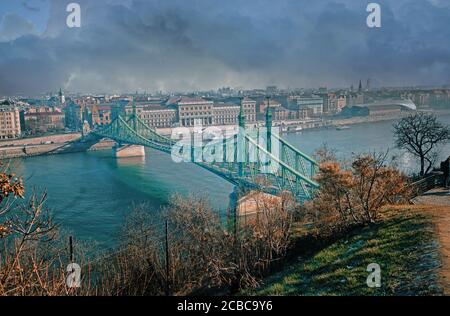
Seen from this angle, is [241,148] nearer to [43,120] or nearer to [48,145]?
[48,145]

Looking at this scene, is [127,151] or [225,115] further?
[225,115]

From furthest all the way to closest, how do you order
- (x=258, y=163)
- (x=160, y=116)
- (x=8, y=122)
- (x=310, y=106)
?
(x=310, y=106) < (x=160, y=116) < (x=8, y=122) < (x=258, y=163)

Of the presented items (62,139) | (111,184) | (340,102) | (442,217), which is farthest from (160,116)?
(442,217)

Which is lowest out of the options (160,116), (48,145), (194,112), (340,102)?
(48,145)

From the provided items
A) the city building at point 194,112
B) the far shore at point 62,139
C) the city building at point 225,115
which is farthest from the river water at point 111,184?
the city building at point 225,115

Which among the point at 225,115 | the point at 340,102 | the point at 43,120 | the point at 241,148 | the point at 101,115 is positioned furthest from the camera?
the point at 340,102

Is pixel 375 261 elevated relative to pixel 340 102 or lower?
lower
